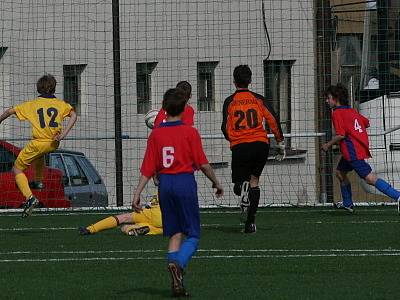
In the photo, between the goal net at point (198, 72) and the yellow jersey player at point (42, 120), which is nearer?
the yellow jersey player at point (42, 120)

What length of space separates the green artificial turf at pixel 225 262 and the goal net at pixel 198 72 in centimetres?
540

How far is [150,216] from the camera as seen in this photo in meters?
16.4

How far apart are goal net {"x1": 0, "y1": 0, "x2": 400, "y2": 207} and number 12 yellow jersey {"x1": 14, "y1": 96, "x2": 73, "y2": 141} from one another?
555 cm

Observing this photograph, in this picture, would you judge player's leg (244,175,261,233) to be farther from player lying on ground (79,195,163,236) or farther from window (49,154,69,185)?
window (49,154,69,185)

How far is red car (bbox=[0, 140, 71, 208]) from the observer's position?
2369 cm

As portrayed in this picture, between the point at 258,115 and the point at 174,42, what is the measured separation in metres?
10.5

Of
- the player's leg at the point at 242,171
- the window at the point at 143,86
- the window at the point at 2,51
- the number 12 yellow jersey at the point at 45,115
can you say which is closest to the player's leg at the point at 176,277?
the player's leg at the point at 242,171

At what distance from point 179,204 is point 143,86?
17627mm

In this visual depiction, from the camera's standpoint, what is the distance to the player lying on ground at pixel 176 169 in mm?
10836

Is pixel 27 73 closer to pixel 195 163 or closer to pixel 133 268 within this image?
Result: pixel 133 268

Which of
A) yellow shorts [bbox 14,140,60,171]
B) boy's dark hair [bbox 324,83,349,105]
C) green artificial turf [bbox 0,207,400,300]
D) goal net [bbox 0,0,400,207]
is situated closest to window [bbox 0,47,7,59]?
goal net [bbox 0,0,400,207]

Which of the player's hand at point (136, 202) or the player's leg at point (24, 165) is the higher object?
the player's leg at point (24, 165)

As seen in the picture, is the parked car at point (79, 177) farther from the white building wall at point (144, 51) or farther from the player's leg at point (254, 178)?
the player's leg at point (254, 178)

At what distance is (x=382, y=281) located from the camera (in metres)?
11.4
